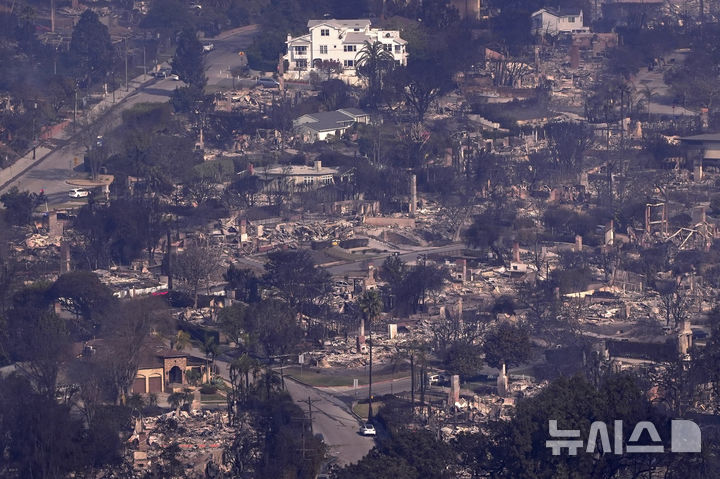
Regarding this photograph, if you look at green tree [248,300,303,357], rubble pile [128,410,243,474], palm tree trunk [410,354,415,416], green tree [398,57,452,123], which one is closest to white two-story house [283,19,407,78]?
green tree [398,57,452,123]

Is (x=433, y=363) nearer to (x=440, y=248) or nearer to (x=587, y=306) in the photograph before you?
(x=587, y=306)

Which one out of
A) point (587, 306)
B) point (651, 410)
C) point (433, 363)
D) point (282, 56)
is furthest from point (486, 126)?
point (651, 410)

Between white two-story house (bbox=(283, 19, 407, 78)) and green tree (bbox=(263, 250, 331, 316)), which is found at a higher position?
white two-story house (bbox=(283, 19, 407, 78))

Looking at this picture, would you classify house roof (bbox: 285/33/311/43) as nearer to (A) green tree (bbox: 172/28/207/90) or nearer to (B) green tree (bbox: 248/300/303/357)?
(A) green tree (bbox: 172/28/207/90)

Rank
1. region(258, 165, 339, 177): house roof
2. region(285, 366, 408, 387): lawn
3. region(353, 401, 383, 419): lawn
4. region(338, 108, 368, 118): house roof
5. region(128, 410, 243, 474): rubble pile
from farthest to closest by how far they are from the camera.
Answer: region(338, 108, 368, 118): house roof
region(258, 165, 339, 177): house roof
region(285, 366, 408, 387): lawn
region(353, 401, 383, 419): lawn
region(128, 410, 243, 474): rubble pile

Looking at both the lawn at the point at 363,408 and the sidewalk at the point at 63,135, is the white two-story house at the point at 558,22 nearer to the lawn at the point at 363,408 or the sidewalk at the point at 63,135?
the sidewalk at the point at 63,135

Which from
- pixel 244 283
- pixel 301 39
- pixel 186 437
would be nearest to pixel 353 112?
pixel 301 39

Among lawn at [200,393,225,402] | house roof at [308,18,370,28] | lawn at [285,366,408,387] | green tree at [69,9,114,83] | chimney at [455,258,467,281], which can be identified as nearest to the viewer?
lawn at [200,393,225,402]
